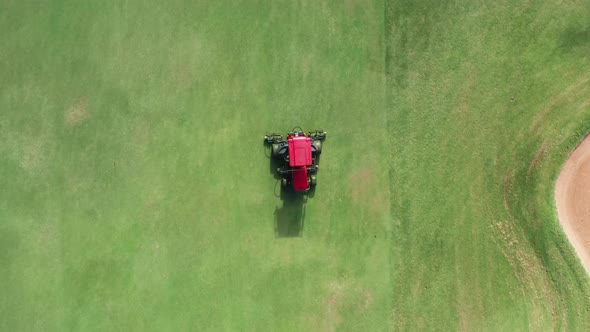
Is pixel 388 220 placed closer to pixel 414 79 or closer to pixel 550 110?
pixel 414 79

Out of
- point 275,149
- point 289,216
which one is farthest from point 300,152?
point 289,216

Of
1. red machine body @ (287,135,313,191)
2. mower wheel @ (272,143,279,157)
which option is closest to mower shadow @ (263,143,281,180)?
mower wheel @ (272,143,279,157)

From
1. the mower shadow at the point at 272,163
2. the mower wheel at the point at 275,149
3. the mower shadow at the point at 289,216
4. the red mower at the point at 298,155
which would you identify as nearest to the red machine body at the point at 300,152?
the red mower at the point at 298,155

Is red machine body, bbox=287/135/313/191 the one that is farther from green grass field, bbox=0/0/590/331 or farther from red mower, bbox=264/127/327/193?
green grass field, bbox=0/0/590/331

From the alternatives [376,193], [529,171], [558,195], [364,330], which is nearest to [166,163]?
[376,193]

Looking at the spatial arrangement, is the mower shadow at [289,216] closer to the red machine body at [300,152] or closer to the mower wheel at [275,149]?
the mower wheel at [275,149]

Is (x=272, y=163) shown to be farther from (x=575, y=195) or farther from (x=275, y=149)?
(x=575, y=195)

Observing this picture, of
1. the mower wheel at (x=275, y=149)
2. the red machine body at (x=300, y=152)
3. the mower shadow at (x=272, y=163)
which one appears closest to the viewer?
the red machine body at (x=300, y=152)

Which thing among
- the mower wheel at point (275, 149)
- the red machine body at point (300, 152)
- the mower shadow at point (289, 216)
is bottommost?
the mower shadow at point (289, 216)
